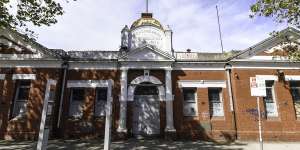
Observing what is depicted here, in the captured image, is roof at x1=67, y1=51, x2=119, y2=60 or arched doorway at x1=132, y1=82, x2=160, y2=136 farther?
roof at x1=67, y1=51, x2=119, y2=60

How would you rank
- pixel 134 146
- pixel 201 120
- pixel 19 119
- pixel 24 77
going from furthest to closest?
pixel 24 77
pixel 201 120
pixel 19 119
pixel 134 146

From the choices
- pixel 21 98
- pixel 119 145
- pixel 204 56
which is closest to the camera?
pixel 119 145

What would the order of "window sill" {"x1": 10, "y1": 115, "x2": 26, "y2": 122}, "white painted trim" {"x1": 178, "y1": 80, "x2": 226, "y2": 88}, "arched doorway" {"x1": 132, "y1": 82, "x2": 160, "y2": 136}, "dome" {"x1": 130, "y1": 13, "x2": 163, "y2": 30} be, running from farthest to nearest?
1. "dome" {"x1": 130, "y1": 13, "x2": 163, "y2": 30}
2. "white painted trim" {"x1": 178, "y1": 80, "x2": 226, "y2": 88}
3. "arched doorway" {"x1": 132, "y1": 82, "x2": 160, "y2": 136}
4. "window sill" {"x1": 10, "y1": 115, "x2": 26, "y2": 122}

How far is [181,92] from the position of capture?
Result: 14812mm

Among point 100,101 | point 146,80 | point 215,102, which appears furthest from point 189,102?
point 100,101

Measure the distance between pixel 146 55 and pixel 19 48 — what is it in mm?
8053

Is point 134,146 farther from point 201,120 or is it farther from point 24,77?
point 24,77

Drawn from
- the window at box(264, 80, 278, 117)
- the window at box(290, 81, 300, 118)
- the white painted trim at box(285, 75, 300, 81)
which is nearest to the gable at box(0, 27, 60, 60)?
the window at box(264, 80, 278, 117)

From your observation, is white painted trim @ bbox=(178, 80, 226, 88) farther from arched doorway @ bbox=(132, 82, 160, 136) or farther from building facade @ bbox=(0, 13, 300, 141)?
arched doorway @ bbox=(132, 82, 160, 136)

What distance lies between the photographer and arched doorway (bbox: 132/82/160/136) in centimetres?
1438

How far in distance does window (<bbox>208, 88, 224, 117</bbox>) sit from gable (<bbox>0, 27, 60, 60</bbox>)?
32.6 ft

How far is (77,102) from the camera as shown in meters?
14.9

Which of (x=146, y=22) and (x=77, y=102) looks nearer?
(x=77, y=102)

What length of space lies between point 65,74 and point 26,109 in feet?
9.94
